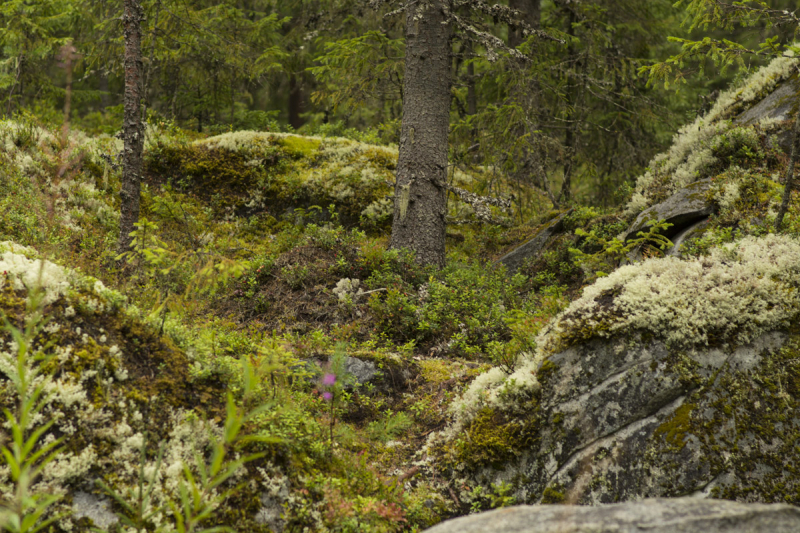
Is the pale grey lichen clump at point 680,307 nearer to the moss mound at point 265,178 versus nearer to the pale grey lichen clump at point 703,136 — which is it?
the pale grey lichen clump at point 703,136

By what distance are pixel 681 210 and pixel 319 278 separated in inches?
214

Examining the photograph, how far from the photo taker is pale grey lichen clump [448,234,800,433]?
4109 millimetres

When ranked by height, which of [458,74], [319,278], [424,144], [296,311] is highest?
[458,74]

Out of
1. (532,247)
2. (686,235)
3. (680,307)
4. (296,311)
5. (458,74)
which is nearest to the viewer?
(680,307)

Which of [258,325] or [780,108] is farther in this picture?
[780,108]

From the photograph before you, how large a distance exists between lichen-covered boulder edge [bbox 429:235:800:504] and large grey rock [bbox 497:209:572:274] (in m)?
4.18

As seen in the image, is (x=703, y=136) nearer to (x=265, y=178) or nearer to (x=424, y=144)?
(x=424, y=144)

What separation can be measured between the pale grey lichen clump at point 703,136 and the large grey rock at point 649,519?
599 cm

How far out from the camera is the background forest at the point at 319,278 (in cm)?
338

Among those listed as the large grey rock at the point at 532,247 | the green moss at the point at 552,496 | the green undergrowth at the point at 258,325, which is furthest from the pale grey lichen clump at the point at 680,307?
the large grey rock at the point at 532,247

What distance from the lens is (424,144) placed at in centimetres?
888

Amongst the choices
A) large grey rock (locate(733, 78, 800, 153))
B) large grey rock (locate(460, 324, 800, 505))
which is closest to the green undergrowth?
large grey rock (locate(460, 324, 800, 505))

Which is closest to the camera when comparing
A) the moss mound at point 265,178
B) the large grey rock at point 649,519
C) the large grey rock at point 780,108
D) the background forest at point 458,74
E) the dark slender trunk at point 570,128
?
the large grey rock at point 649,519

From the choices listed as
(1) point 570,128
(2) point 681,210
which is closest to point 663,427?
(2) point 681,210
